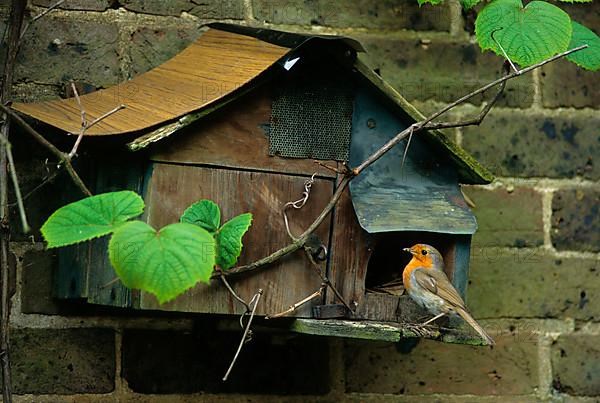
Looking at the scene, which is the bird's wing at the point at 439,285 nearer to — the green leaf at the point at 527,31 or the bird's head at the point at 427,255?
the bird's head at the point at 427,255

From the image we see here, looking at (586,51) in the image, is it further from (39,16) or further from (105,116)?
(39,16)

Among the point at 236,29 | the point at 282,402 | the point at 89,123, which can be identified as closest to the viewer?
→ the point at 89,123

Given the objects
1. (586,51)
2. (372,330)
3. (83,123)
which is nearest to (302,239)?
(372,330)

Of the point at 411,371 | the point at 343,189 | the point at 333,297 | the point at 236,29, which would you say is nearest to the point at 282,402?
the point at 411,371

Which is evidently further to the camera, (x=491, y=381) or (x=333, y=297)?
(x=491, y=381)

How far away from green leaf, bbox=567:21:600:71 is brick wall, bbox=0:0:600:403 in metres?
0.40

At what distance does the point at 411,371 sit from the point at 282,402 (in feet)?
1.00

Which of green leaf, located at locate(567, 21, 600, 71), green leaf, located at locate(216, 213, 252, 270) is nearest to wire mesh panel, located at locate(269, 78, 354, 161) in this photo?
green leaf, located at locate(216, 213, 252, 270)

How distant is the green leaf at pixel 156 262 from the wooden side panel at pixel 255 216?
21cm

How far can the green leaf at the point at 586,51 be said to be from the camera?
2129 mm

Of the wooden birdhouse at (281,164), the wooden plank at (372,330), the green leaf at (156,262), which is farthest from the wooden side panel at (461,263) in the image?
the green leaf at (156,262)

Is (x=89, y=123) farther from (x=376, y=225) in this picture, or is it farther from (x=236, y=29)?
(x=376, y=225)

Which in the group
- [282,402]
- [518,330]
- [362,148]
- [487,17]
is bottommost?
[282,402]

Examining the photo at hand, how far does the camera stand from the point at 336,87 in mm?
2018
